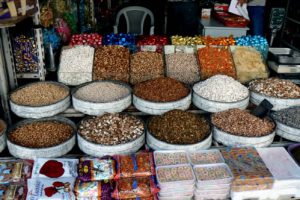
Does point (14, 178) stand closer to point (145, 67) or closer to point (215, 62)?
point (145, 67)

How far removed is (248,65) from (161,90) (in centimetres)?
96

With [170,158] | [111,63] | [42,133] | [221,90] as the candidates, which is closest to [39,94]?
[42,133]

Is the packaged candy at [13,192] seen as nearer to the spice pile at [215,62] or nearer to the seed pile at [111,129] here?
the seed pile at [111,129]

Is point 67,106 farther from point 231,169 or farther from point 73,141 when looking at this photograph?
point 231,169

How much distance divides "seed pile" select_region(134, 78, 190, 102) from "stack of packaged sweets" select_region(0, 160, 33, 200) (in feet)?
3.18

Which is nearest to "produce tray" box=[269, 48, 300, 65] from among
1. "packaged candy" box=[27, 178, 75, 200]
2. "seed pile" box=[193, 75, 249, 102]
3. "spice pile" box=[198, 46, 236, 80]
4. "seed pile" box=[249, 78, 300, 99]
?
"seed pile" box=[249, 78, 300, 99]

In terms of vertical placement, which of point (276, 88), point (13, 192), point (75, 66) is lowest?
point (13, 192)

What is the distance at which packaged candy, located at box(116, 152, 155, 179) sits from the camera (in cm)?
186

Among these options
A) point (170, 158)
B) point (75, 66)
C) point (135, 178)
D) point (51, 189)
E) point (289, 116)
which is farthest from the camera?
point (75, 66)

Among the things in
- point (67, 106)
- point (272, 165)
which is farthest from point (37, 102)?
point (272, 165)

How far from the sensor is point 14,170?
1.92 m

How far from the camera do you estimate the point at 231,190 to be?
6.12 ft

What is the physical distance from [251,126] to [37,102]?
1557mm

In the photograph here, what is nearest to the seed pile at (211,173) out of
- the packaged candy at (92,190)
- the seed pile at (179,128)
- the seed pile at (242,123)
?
the seed pile at (179,128)
